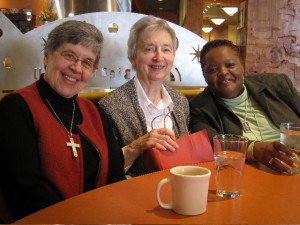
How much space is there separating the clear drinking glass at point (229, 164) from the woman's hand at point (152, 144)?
323 mm

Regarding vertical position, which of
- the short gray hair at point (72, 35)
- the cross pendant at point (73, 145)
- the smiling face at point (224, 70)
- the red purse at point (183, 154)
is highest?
the short gray hair at point (72, 35)

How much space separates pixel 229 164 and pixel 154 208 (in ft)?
0.86

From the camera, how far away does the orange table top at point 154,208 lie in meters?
0.71

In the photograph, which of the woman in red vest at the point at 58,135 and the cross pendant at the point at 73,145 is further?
the cross pendant at the point at 73,145

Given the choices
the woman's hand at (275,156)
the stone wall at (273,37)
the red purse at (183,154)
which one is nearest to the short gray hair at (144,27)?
the red purse at (183,154)

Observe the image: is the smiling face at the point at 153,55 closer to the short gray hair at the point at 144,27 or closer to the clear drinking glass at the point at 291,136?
the short gray hair at the point at 144,27

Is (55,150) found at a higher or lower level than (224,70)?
lower

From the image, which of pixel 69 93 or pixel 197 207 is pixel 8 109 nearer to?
pixel 69 93

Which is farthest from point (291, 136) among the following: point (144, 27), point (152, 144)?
point (144, 27)

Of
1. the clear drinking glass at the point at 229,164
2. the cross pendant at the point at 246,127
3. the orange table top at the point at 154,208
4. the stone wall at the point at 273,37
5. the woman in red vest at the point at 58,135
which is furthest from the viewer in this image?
the stone wall at the point at 273,37

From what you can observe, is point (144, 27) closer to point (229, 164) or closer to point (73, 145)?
point (73, 145)

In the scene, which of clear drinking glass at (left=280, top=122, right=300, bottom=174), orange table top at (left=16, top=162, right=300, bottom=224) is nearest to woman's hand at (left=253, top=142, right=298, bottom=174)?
clear drinking glass at (left=280, top=122, right=300, bottom=174)

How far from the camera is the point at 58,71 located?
1.30 m

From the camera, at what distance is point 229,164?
3.00 feet
